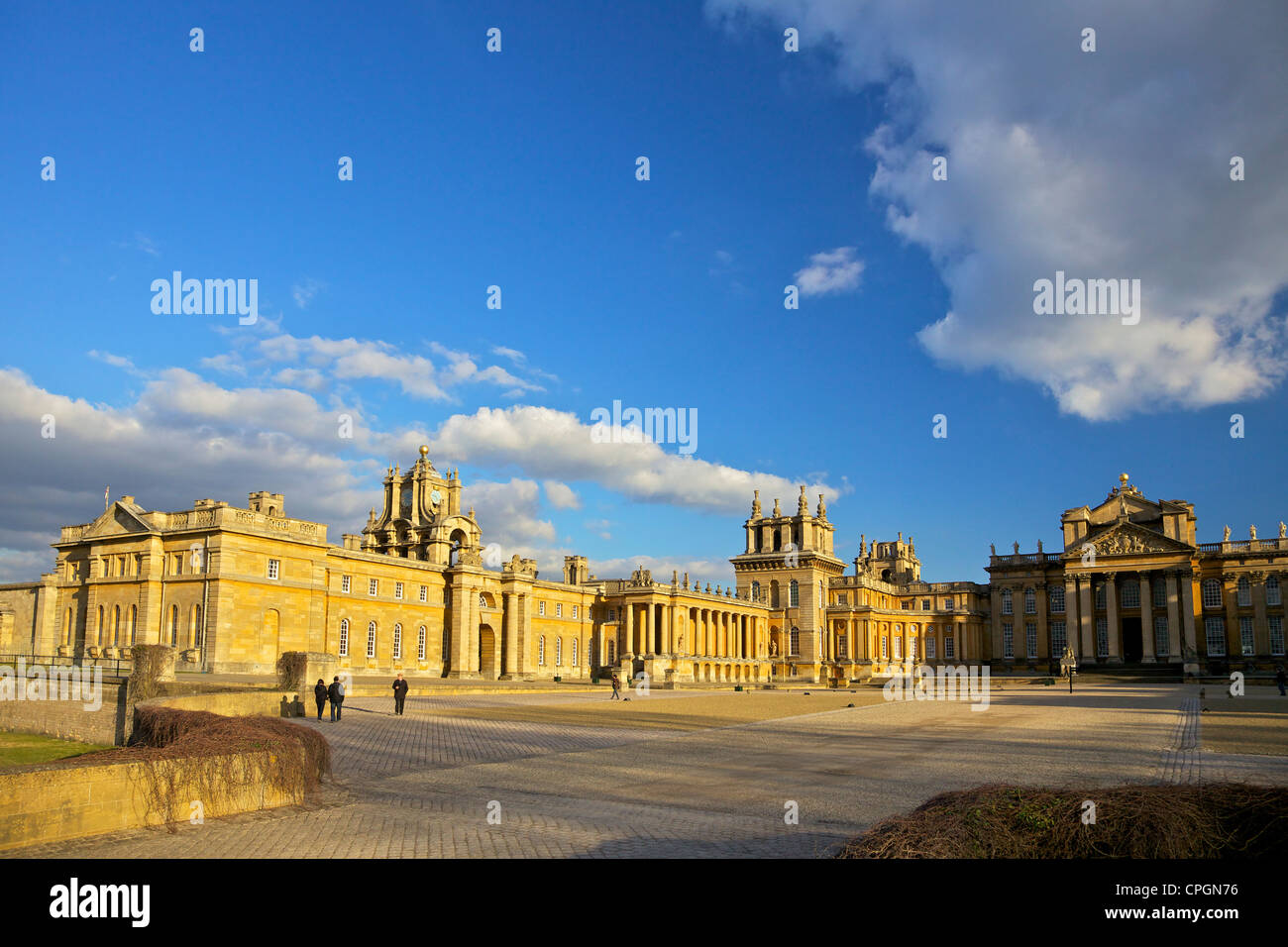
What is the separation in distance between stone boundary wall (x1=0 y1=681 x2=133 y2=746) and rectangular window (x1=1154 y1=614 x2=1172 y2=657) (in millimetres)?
84101

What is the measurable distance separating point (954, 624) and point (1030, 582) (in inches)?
610

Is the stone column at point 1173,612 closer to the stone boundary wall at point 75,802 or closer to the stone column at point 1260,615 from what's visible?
the stone column at point 1260,615

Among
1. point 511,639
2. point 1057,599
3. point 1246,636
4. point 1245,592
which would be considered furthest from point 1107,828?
point 1057,599

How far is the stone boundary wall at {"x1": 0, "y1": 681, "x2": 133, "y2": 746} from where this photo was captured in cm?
2445

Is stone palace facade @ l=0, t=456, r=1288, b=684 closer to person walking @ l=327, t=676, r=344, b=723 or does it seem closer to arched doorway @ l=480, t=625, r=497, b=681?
arched doorway @ l=480, t=625, r=497, b=681

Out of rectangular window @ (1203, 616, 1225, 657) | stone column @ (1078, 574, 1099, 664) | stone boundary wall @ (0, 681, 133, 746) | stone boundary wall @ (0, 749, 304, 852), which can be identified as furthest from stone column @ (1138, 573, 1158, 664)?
stone boundary wall @ (0, 749, 304, 852)

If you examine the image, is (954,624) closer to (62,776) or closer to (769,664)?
(769,664)

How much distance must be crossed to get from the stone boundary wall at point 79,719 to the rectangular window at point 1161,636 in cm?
8410

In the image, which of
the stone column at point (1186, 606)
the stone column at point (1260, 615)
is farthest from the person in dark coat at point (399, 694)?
the stone column at point (1260, 615)

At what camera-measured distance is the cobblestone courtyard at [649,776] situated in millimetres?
10117

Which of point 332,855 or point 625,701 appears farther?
point 625,701
